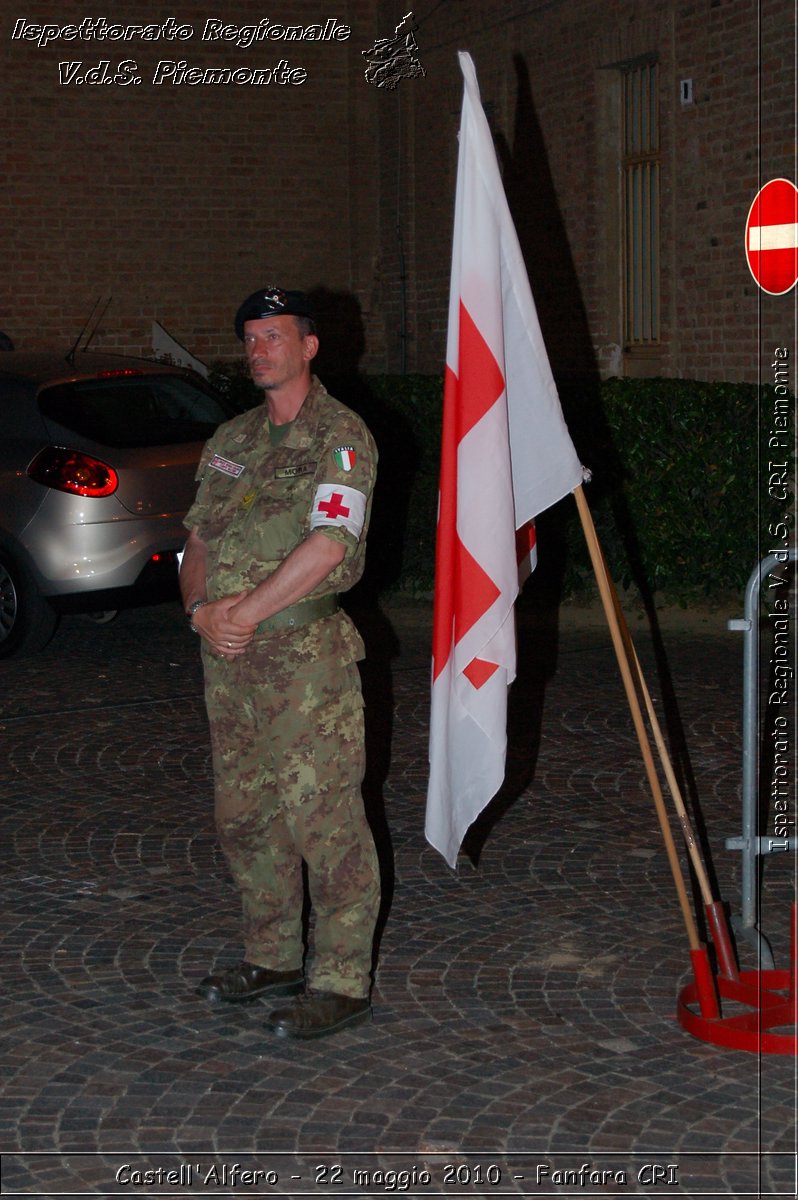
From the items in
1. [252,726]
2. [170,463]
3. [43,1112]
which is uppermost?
[170,463]

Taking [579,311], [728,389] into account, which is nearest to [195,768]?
[728,389]

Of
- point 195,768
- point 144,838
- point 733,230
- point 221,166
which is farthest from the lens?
point 221,166

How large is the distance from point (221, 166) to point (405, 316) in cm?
265

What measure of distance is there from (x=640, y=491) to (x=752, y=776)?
19.0 feet

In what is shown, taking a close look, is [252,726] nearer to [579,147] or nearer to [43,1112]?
[43,1112]

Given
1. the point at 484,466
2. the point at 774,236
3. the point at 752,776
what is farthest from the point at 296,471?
the point at 774,236

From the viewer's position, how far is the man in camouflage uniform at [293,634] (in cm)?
423

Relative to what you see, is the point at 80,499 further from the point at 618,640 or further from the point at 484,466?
the point at 618,640

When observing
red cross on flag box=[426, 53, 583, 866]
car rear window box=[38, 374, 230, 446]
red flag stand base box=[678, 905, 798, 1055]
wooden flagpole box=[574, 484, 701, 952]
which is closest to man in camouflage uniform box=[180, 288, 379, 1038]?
red cross on flag box=[426, 53, 583, 866]

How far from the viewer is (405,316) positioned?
18203 mm

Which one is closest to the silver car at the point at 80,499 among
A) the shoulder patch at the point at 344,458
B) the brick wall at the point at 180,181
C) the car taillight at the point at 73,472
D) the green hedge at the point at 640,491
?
the car taillight at the point at 73,472

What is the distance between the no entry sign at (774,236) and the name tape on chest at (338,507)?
23.0 ft

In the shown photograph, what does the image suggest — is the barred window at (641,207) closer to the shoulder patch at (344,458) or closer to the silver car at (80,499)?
the silver car at (80,499)

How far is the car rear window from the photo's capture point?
9328mm
